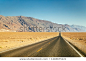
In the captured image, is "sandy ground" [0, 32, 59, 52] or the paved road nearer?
the paved road

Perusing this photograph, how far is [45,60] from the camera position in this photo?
652 centimetres

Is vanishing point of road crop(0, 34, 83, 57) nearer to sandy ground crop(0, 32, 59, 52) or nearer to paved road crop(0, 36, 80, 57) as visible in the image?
paved road crop(0, 36, 80, 57)

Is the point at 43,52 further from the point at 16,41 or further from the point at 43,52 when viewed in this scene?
the point at 16,41

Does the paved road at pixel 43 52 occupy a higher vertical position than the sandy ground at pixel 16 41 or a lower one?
higher

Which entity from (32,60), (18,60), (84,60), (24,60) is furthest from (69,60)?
(18,60)

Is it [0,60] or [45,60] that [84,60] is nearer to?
[45,60]

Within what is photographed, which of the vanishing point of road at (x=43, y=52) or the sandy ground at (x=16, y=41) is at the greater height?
the vanishing point of road at (x=43, y=52)

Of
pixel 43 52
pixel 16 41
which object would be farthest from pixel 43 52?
pixel 16 41

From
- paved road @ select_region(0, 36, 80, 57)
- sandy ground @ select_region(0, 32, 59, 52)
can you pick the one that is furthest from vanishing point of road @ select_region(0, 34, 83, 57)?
sandy ground @ select_region(0, 32, 59, 52)

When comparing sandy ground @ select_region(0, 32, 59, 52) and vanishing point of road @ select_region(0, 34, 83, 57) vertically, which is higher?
vanishing point of road @ select_region(0, 34, 83, 57)

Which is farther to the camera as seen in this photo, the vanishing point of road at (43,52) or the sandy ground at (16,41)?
the sandy ground at (16,41)

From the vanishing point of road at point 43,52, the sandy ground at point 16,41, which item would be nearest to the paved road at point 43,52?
the vanishing point of road at point 43,52

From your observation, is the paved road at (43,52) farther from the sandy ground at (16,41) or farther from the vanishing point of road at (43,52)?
the sandy ground at (16,41)

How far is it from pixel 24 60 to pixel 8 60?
115 centimetres
